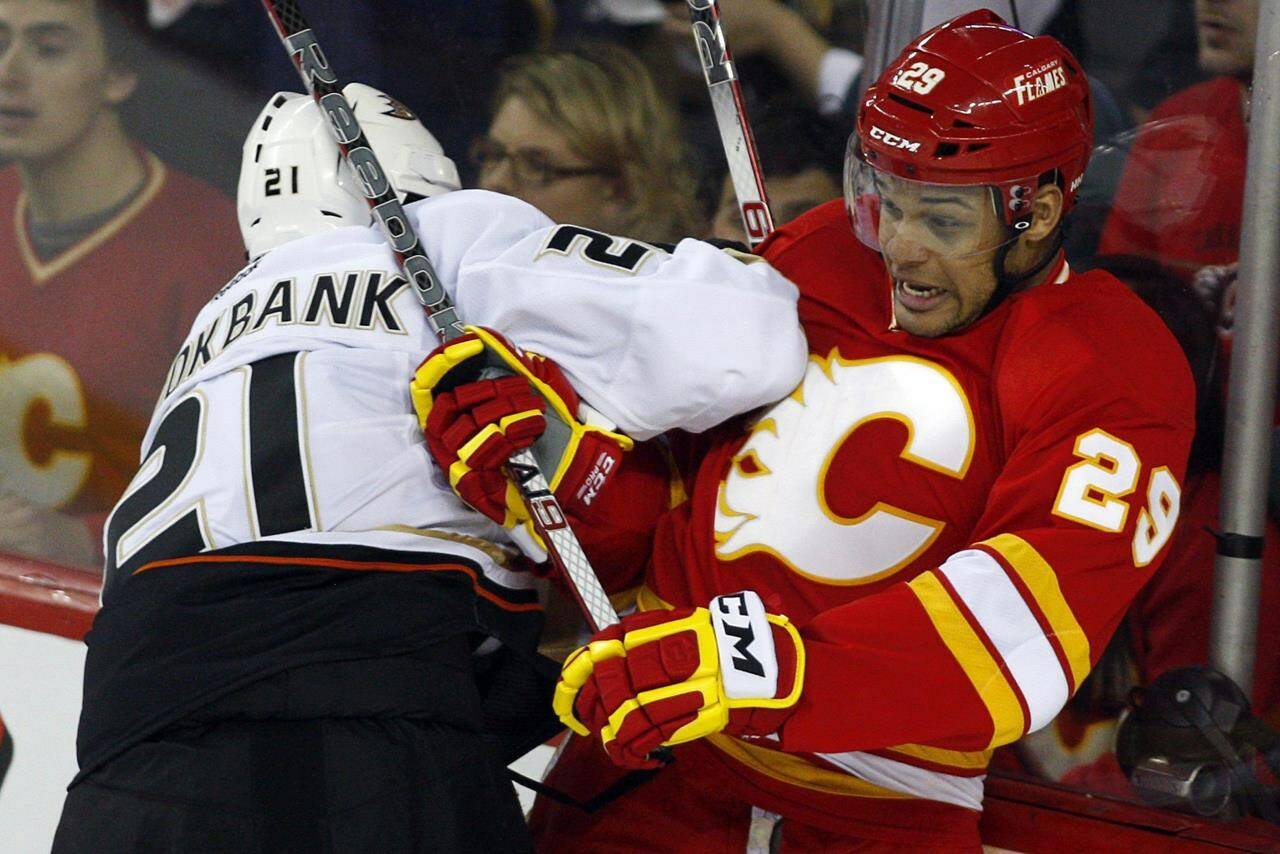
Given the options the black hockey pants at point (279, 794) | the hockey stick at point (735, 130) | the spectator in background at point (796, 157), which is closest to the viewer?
the black hockey pants at point (279, 794)

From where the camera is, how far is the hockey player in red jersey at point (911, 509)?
55.0 inches

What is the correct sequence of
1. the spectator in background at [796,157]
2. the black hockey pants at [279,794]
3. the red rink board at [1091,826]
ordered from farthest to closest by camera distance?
1. the spectator in background at [796,157]
2. the red rink board at [1091,826]
3. the black hockey pants at [279,794]

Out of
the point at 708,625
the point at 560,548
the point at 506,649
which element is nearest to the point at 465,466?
the point at 560,548

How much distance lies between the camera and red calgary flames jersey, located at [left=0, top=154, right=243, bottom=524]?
3266 millimetres

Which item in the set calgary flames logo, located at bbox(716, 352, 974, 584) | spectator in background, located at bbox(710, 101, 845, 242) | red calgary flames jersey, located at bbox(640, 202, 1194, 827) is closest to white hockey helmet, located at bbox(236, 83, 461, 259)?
red calgary flames jersey, located at bbox(640, 202, 1194, 827)

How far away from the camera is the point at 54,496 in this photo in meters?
3.43

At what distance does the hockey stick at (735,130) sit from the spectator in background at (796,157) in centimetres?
46

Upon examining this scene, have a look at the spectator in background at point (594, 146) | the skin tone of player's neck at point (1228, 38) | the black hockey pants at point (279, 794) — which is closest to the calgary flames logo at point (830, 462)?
the black hockey pants at point (279, 794)

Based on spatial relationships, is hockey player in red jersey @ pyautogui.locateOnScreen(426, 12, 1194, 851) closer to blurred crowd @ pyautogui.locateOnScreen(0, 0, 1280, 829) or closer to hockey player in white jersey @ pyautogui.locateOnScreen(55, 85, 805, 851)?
hockey player in white jersey @ pyautogui.locateOnScreen(55, 85, 805, 851)

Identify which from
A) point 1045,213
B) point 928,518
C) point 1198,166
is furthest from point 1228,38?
point 928,518

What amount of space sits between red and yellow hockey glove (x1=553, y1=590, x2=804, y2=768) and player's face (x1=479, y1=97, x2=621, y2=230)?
1469 mm

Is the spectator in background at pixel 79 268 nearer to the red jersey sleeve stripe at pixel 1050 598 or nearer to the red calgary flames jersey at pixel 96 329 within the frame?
the red calgary flames jersey at pixel 96 329

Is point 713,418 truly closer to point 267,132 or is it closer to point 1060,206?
point 1060,206

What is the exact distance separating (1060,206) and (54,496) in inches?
100.0
